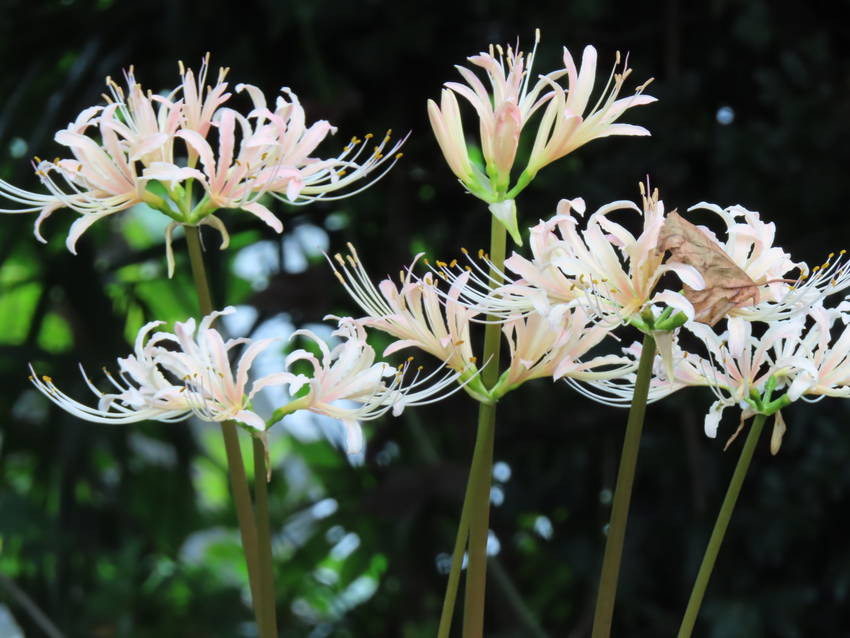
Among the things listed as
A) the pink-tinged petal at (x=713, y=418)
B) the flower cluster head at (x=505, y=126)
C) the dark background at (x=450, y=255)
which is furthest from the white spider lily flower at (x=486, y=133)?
the dark background at (x=450, y=255)

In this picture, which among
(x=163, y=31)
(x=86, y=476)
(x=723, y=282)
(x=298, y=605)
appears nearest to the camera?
(x=723, y=282)

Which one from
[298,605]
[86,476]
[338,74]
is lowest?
[298,605]

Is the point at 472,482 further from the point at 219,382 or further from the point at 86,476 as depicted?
the point at 86,476

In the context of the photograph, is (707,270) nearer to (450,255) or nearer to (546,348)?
(546,348)

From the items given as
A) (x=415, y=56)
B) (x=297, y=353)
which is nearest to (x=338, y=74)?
(x=415, y=56)

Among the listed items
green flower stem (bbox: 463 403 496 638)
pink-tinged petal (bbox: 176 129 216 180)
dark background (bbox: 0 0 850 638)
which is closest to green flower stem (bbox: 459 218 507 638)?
green flower stem (bbox: 463 403 496 638)

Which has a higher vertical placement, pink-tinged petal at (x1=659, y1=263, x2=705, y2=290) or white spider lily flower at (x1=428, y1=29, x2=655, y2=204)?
white spider lily flower at (x1=428, y1=29, x2=655, y2=204)

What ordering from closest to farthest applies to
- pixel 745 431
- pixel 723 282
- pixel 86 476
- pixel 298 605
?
pixel 723 282 → pixel 745 431 → pixel 86 476 → pixel 298 605

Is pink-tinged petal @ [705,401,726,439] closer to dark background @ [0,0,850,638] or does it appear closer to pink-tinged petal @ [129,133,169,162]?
pink-tinged petal @ [129,133,169,162]
